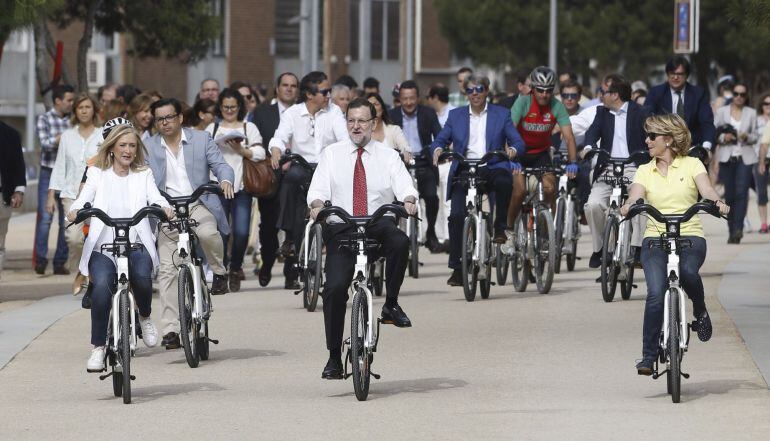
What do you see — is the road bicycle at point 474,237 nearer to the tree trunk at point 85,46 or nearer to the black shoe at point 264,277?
the black shoe at point 264,277

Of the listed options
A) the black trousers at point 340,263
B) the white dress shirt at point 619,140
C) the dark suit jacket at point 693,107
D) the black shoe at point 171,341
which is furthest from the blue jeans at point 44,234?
the black trousers at point 340,263

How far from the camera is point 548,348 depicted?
12461 mm

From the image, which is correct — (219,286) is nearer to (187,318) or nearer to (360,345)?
(187,318)

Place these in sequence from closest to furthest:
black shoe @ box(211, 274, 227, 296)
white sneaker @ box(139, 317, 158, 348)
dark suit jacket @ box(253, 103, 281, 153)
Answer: white sneaker @ box(139, 317, 158, 348) → black shoe @ box(211, 274, 227, 296) → dark suit jacket @ box(253, 103, 281, 153)

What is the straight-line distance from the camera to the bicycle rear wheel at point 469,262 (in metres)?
15.5

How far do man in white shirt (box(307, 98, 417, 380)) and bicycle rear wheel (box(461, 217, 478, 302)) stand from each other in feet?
14.6

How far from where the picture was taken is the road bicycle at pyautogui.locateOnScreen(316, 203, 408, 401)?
1014cm

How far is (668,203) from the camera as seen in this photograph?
10719mm

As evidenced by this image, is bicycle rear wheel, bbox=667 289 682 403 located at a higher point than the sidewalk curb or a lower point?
higher

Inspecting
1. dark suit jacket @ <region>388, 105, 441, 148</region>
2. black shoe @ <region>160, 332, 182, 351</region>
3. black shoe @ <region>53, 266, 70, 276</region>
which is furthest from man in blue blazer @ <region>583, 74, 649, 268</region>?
black shoe @ <region>53, 266, 70, 276</region>

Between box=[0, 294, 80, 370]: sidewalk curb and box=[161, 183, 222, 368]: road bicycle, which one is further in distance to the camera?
box=[0, 294, 80, 370]: sidewalk curb

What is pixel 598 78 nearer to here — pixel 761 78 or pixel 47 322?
pixel 761 78

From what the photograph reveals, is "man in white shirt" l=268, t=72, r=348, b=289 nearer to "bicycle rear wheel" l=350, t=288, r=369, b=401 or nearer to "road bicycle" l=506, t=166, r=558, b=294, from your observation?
"road bicycle" l=506, t=166, r=558, b=294

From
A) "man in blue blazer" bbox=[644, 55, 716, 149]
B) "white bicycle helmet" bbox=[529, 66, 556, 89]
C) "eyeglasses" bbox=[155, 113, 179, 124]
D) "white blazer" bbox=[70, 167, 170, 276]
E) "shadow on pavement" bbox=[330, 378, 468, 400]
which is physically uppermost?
"white bicycle helmet" bbox=[529, 66, 556, 89]
